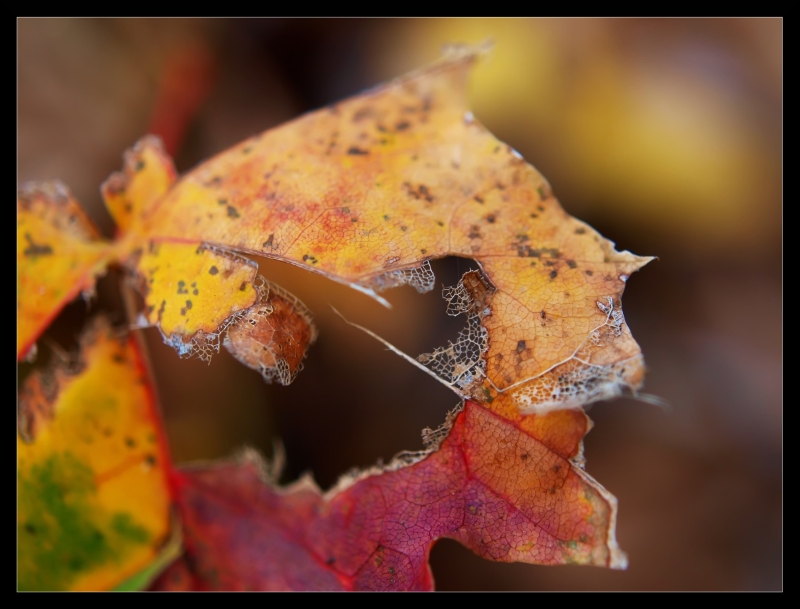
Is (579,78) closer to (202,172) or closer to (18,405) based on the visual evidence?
(202,172)

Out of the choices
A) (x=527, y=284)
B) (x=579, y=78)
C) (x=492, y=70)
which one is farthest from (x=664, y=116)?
(x=527, y=284)

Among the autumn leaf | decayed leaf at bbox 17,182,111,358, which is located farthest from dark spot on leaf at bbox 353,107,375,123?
decayed leaf at bbox 17,182,111,358

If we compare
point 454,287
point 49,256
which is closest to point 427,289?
point 454,287

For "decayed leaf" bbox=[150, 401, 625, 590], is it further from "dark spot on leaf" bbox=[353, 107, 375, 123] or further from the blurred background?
"dark spot on leaf" bbox=[353, 107, 375, 123]

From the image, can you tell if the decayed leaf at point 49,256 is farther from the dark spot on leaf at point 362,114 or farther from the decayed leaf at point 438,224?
the dark spot on leaf at point 362,114

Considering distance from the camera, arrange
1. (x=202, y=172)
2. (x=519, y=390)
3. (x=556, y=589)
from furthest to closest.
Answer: (x=556, y=589) < (x=202, y=172) < (x=519, y=390)

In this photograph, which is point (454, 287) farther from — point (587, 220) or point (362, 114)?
point (587, 220)
